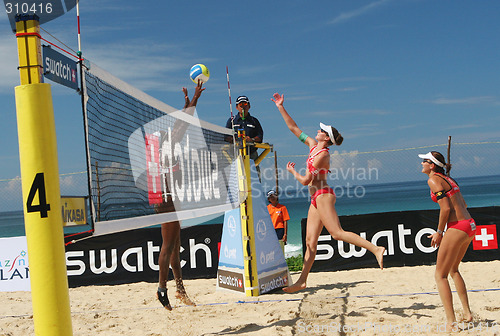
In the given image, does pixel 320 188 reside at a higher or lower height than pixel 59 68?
lower

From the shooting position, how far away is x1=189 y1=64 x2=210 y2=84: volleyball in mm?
5816

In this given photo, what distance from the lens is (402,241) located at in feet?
31.0

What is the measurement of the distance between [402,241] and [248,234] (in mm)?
4037

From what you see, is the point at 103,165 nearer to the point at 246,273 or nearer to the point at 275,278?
the point at 246,273

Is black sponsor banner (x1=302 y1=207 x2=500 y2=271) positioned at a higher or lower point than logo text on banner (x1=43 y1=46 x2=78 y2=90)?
lower

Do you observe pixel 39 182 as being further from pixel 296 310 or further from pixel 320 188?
pixel 296 310

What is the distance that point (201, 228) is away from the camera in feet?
30.8

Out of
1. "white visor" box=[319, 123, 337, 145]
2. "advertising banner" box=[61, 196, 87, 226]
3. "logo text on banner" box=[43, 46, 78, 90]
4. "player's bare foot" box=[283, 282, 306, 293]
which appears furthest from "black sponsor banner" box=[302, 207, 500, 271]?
"logo text on banner" box=[43, 46, 78, 90]

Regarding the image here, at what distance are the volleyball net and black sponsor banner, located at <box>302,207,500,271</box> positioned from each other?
3.94 m

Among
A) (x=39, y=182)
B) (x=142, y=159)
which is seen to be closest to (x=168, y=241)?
(x=142, y=159)

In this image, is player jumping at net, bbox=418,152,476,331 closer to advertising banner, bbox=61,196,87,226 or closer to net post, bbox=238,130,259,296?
net post, bbox=238,130,259,296

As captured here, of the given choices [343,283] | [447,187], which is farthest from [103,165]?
[343,283]

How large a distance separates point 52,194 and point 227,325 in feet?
10.2

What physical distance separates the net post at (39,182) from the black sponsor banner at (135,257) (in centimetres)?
657
